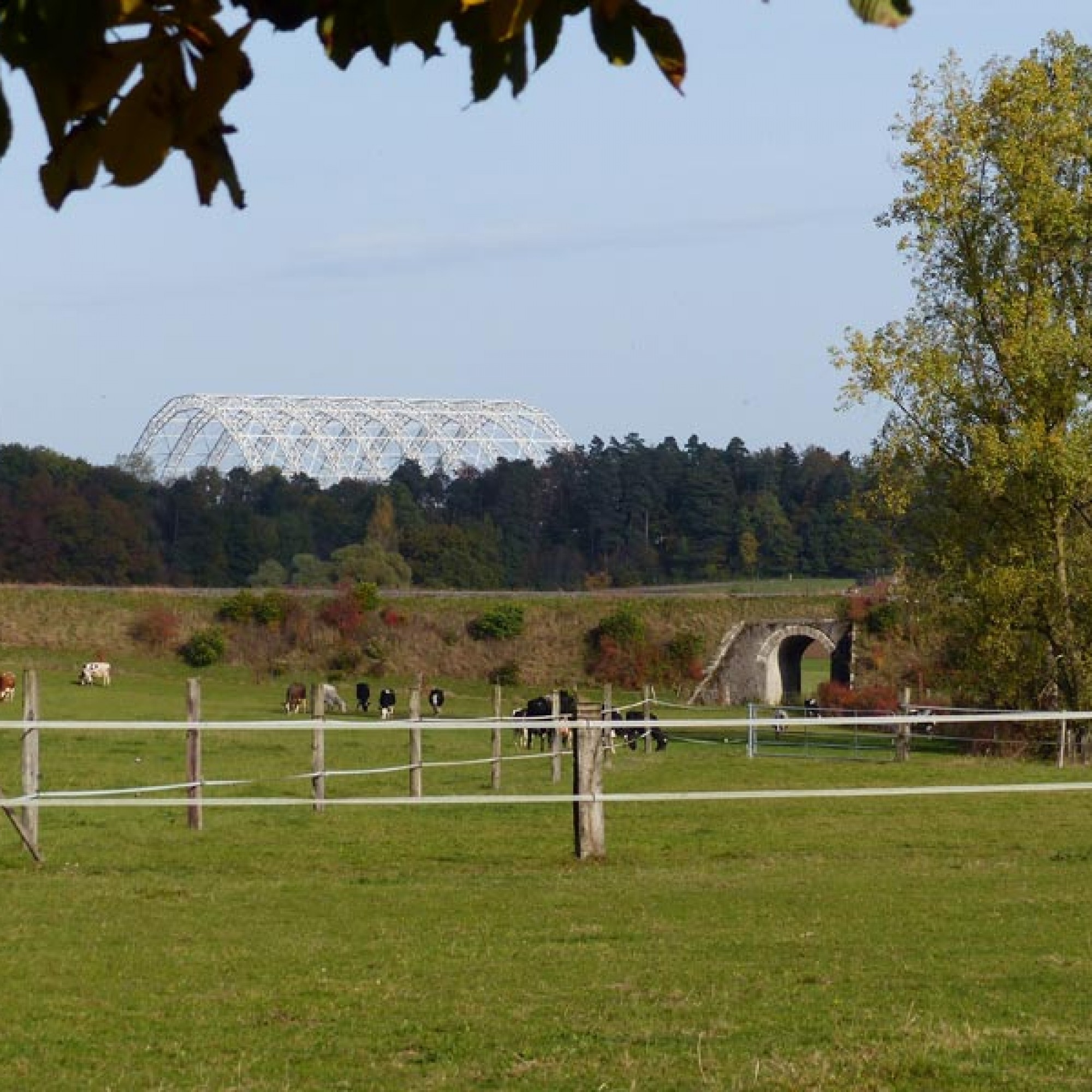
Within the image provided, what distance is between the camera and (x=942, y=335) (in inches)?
1244

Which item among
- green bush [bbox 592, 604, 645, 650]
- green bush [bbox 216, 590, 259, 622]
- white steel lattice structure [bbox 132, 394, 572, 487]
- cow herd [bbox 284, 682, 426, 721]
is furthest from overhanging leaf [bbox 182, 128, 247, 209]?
white steel lattice structure [bbox 132, 394, 572, 487]

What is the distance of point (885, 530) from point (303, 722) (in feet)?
67.8

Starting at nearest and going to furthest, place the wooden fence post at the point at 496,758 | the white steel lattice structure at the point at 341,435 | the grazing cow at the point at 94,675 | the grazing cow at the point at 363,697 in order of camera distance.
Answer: the wooden fence post at the point at 496,758, the grazing cow at the point at 363,697, the grazing cow at the point at 94,675, the white steel lattice structure at the point at 341,435

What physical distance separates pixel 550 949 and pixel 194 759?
741 centimetres

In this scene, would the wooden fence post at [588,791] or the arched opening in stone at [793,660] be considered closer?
the wooden fence post at [588,791]

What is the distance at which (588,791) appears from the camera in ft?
44.6

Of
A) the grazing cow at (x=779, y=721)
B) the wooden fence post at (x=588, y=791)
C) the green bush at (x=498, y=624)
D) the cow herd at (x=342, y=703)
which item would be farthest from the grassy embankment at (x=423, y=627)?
the wooden fence post at (x=588, y=791)

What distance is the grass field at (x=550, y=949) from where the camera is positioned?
672cm

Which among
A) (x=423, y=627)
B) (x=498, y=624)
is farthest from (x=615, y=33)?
(x=423, y=627)

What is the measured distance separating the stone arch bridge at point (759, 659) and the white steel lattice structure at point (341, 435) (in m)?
68.7

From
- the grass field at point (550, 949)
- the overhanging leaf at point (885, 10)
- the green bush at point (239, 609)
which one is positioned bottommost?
the grass field at point (550, 949)

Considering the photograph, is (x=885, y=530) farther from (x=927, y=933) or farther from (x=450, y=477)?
(x=450, y=477)

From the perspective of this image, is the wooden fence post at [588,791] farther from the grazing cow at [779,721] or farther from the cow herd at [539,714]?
the grazing cow at [779,721]

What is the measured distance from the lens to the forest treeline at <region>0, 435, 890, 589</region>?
75625 millimetres
